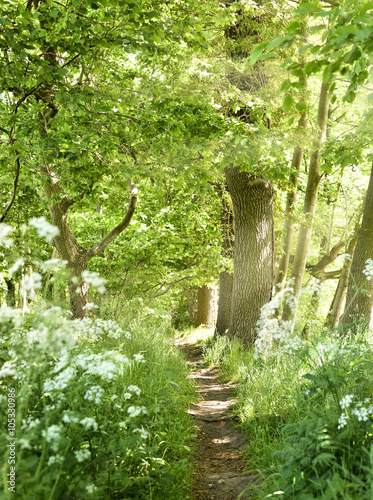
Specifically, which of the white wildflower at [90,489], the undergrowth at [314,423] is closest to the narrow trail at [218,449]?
the undergrowth at [314,423]

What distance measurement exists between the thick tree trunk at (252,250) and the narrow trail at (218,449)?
192 cm

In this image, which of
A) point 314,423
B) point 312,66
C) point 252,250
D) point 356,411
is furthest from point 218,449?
point 252,250

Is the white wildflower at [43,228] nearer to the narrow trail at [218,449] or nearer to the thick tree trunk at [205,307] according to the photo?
the narrow trail at [218,449]

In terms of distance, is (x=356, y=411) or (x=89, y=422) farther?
(x=356, y=411)

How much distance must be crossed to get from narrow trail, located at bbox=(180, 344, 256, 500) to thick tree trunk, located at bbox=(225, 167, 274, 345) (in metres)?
1.92

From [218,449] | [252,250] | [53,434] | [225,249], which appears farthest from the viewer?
[225,249]

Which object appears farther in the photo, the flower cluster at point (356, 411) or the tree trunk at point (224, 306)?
the tree trunk at point (224, 306)

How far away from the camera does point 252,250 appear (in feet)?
27.5

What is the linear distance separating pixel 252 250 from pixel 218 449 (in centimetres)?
465

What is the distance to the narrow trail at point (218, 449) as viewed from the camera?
11.7ft

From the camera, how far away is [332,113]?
14758 mm

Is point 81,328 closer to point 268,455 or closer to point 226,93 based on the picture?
point 268,455

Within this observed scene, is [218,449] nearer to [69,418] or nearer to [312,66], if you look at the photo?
[69,418]

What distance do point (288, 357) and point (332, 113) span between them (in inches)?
487
